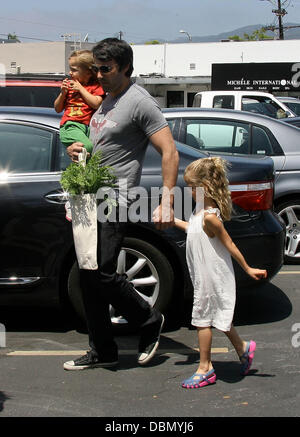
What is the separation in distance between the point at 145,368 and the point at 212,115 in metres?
3.81

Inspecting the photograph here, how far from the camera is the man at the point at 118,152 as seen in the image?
13.2 ft

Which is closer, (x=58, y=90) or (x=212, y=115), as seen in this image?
(x=212, y=115)

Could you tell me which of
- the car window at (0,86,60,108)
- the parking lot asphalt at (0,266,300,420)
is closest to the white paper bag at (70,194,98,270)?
the parking lot asphalt at (0,266,300,420)

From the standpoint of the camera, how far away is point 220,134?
24.8 feet

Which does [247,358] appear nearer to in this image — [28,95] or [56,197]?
[56,197]

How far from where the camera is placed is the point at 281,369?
14.3 ft

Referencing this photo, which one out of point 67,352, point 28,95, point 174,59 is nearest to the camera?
point 67,352

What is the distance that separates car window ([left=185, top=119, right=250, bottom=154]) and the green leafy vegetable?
11.1ft

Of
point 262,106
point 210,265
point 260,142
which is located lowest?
point 210,265

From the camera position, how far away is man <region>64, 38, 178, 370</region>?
4012 mm

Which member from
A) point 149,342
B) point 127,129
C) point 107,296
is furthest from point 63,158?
point 149,342

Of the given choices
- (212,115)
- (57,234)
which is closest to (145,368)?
(57,234)

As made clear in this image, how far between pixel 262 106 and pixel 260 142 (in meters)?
8.38

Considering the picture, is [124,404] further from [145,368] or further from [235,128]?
[235,128]
